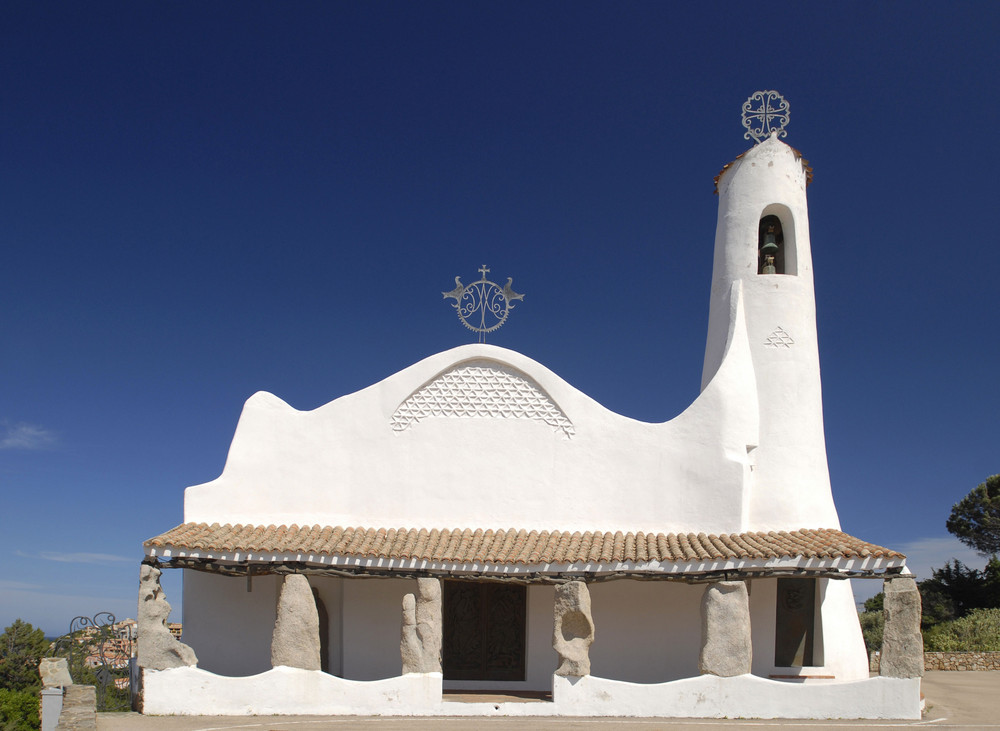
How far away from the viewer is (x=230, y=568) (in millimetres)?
12062

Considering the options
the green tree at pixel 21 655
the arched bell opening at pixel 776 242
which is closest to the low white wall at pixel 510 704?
the arched bell opening at pixel 776 242

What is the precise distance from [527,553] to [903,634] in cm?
509

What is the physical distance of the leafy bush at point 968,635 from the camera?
65.4ft

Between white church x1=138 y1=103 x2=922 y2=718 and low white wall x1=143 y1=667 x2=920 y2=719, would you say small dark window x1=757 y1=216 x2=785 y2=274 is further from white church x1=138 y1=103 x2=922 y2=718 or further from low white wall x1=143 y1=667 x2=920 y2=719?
low white wall x1=143 y1=667 x2=920 y2=719

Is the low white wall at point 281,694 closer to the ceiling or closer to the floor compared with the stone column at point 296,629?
closer to the floor

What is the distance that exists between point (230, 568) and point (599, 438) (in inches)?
233

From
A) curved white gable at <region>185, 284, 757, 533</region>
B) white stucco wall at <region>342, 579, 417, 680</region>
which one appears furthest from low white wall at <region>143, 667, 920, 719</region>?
curved white gable at <region>185, 284, 757, 533</region>

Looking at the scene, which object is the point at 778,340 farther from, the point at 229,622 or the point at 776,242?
the point at 229,622

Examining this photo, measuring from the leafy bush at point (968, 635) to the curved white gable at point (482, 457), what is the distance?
1007 centimetres

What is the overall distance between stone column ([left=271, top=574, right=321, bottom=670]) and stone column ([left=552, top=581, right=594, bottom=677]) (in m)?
3.35

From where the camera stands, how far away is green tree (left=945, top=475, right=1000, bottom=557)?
1087 inches

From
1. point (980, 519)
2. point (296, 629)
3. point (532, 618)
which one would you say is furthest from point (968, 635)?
point (296, 629)

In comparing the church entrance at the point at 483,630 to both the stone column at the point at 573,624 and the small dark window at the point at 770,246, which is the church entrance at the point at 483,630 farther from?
the small dark window at the point at 770,246

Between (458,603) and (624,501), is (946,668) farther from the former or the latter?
(458,603)
